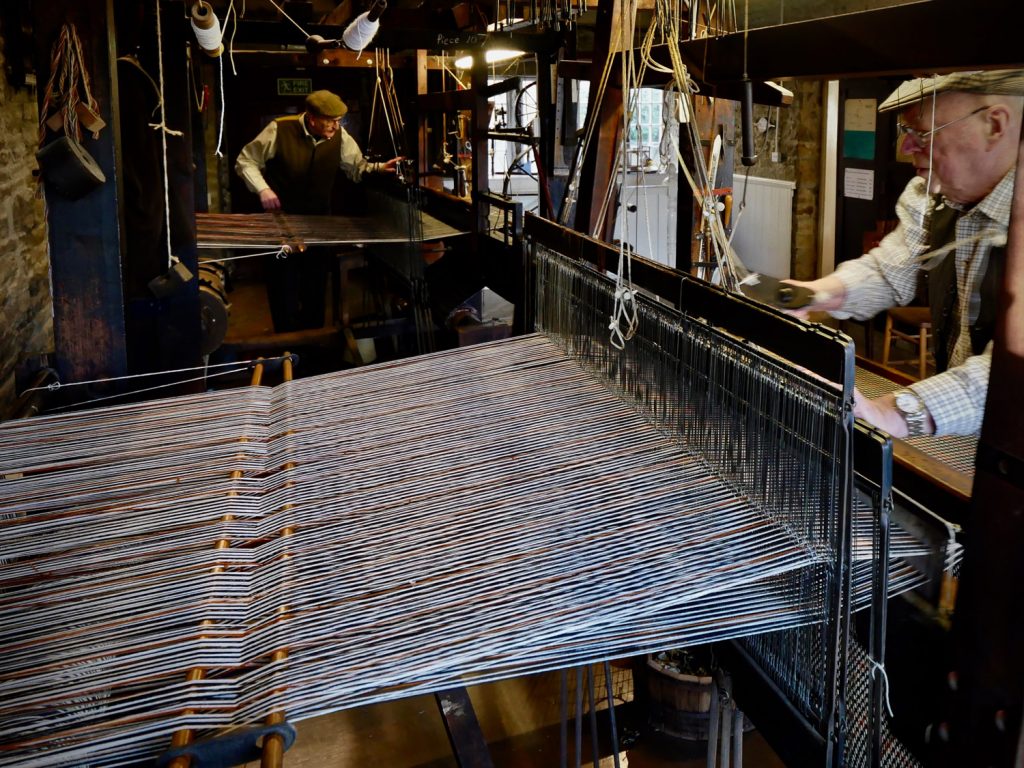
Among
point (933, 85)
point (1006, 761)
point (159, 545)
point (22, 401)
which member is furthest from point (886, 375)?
point (22, 401)

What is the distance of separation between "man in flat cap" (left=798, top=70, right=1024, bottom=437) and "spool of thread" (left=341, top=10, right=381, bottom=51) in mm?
1476

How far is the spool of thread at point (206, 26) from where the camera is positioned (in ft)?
8.05

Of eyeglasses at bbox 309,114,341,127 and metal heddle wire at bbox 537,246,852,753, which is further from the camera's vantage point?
eyeglasses at bbox 309,114,341,127

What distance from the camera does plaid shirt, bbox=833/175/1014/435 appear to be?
1.50m

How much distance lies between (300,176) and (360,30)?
369 centimetres

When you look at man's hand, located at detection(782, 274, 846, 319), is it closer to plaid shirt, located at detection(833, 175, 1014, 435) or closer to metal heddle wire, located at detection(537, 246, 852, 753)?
plaid shirt, located at detection(833, 175, 1014, 435)

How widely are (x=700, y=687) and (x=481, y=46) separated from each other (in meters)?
2.44

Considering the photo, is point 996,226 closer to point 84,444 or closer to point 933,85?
point 933,85

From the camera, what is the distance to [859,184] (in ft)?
23.7

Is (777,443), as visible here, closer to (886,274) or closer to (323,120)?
(886,274)

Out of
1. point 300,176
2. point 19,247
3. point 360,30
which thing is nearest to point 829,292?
point 360,30

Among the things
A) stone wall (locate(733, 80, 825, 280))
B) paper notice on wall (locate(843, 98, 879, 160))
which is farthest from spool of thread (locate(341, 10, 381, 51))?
stone wall (locate(733, 80, 825, 280))

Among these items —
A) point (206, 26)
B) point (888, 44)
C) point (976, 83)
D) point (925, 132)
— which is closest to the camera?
point (888, 44)

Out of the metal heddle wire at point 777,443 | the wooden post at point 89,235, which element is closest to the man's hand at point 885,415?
the metal heddle wire at point 777,443
